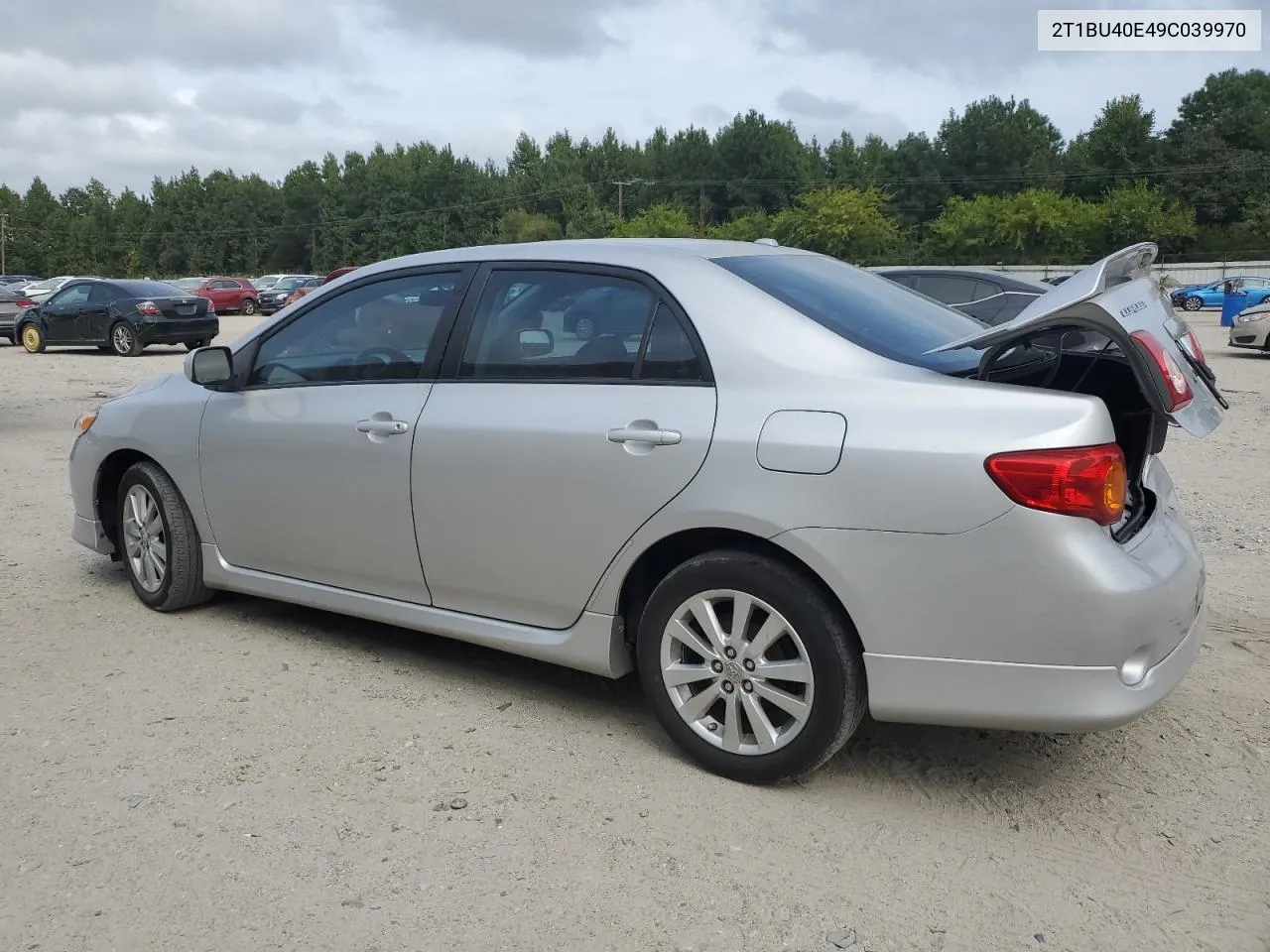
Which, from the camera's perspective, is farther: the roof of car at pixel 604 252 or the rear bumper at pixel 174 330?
the rear bumper at pixel 174 330

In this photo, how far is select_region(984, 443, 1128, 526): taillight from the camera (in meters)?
2.96

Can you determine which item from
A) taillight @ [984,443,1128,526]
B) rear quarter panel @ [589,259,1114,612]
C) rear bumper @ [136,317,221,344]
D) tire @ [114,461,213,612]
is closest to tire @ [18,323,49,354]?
rear bumper @ [136,317,221,344]

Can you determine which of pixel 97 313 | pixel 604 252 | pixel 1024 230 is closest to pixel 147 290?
pixel 97 313

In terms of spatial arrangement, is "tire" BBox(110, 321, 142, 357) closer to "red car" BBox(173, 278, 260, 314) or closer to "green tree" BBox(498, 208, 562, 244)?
"red car" BBox(173, 278, 260, 314)

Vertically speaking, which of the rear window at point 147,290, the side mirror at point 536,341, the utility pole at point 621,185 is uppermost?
the utility pole at point 621,185

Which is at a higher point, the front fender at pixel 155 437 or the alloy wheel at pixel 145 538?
the front fender at pixel 155 437

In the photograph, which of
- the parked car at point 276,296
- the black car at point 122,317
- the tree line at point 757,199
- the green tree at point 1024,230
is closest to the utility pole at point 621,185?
the tree line at point 757,199

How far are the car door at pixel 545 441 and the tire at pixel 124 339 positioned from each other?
1895 cm

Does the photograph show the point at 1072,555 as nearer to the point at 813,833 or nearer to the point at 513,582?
the point at 813,833

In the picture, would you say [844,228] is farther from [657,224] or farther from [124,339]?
[124,339]

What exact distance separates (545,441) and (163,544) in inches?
91.6

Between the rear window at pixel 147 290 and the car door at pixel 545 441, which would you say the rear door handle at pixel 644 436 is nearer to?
the car door at pixel 545 441

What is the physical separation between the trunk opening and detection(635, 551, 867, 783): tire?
92cm

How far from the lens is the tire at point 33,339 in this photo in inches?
866
